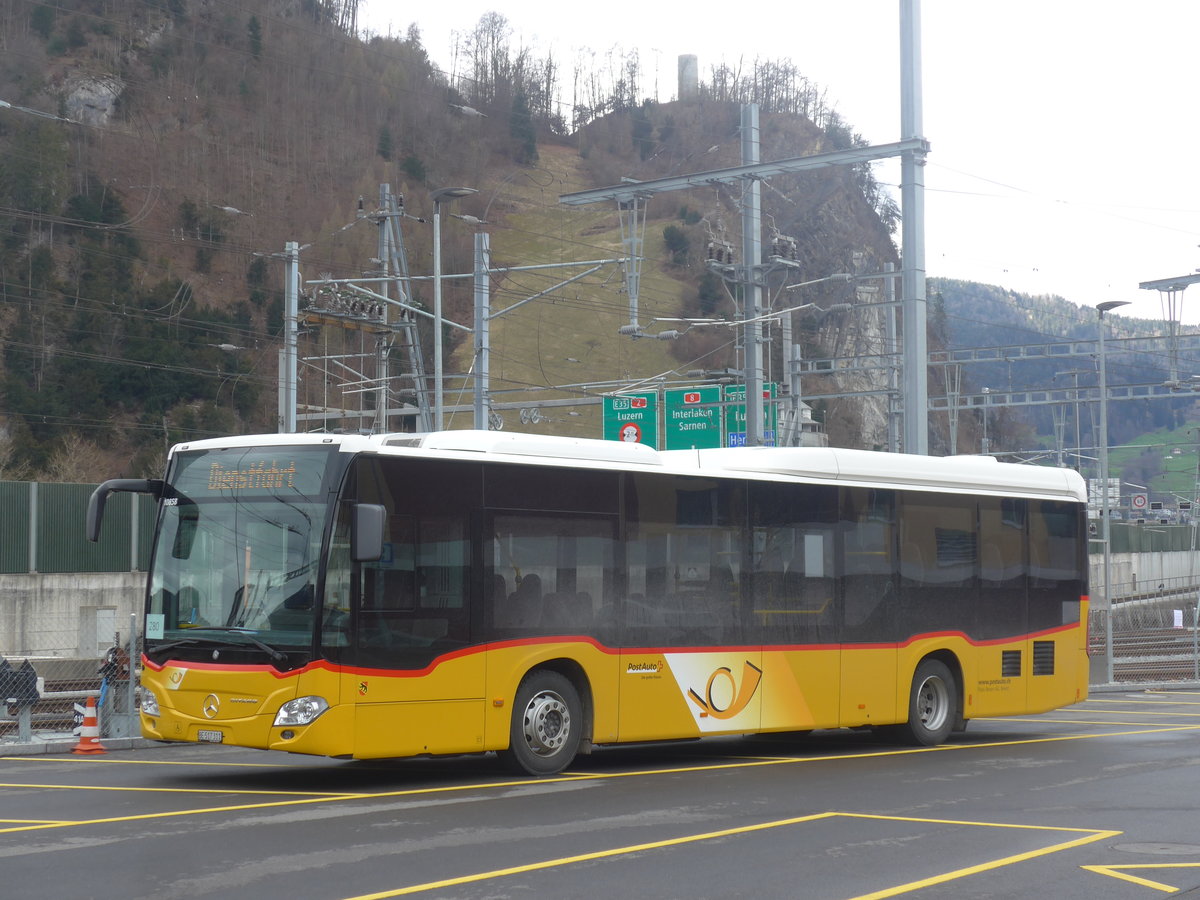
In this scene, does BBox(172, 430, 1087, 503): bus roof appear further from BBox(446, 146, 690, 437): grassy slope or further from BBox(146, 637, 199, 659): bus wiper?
BBox(446, 146, 690, 437): grassy slope

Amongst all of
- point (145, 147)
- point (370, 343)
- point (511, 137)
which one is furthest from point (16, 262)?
point (511, 137)

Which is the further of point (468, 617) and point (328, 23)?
point (328, 23)

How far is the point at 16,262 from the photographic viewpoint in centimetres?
7619

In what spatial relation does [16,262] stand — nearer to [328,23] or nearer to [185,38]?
[185,38]

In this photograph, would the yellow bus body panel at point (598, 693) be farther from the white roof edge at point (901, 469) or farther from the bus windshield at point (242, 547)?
the white roof edge at point (901, 469)

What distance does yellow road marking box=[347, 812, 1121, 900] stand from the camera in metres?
8.30

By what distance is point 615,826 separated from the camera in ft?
35.3

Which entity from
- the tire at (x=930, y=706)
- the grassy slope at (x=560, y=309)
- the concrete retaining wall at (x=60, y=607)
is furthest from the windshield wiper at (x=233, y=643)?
the grassy slope at (x=560, y=309)

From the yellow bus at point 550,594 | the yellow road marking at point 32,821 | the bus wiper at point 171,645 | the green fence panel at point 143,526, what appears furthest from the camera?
the green fence panel at point 143,526

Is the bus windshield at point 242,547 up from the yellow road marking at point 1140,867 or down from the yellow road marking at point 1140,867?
up

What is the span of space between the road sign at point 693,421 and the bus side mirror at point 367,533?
3404 cm

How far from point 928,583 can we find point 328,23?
11745cm

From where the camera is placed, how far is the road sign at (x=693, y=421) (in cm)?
4641

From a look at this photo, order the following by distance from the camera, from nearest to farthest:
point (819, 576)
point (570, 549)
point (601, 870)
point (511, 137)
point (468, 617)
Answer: point (601, 870), point (468, 617), point (570, 549), point (819, 576), point (511, 137)
